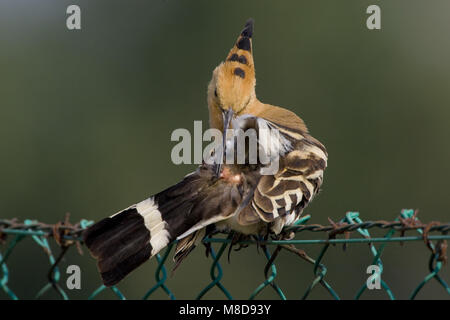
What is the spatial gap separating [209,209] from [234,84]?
180cm

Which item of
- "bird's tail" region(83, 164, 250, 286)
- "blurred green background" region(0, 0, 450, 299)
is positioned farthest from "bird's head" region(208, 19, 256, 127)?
"blurred green background" region(0, 0, 450, 299)

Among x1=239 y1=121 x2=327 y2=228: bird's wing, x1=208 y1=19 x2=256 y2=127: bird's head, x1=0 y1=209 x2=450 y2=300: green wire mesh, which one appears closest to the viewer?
x1=0 y1=209 x2=450 y2=300: green wire mesh

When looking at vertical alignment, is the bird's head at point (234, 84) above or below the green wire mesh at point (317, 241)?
above

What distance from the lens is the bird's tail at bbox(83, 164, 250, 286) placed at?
2.88 metres

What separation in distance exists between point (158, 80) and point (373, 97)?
439 centimetres

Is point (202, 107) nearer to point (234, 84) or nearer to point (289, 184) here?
point (234, 84)

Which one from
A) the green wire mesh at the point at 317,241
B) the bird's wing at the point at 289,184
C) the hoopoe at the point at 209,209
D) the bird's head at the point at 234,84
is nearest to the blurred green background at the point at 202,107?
the bird's head at the point at 234,84

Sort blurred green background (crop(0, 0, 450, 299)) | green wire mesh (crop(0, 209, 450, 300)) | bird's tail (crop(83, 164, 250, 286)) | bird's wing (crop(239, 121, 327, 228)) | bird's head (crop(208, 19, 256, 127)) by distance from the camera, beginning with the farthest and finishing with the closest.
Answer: blurred green background (crop(0, 0, 450, 299))
bird's head (crop(208, 19, 256, 127))
bird's wing (crop(239, 121, 327, 228))
bird's tail (crop(83, 164, 250, 286))
green wire mesh (crop(0, 209, 450, 300))

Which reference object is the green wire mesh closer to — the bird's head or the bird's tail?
the bird's tail

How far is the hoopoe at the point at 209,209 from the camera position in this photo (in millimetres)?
2904

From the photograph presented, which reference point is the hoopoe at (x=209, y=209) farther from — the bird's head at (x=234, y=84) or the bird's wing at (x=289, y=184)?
the bird's head at (x=234, y=84)

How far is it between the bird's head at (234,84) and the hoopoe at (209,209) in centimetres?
112

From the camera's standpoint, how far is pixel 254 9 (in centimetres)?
1348

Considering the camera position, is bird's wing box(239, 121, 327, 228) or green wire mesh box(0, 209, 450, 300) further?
bird's wing box(239, 121, 327, 228)
